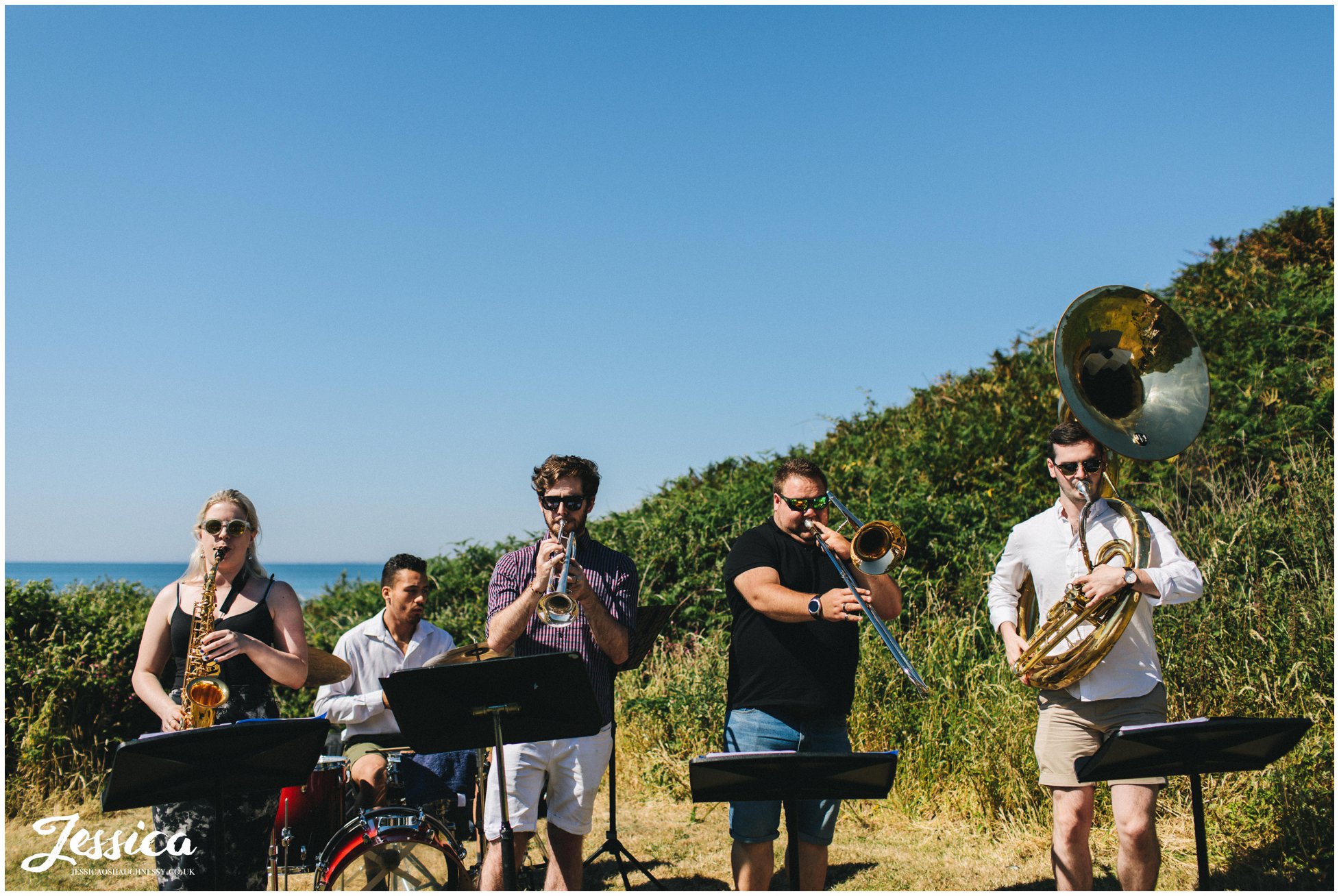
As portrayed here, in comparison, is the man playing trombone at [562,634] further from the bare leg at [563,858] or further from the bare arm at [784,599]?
the bare arm at [784,599]

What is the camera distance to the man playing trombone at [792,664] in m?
4.00

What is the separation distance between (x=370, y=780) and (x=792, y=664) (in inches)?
86.1

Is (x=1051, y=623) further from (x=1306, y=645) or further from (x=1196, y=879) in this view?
(x=1306, y=645)

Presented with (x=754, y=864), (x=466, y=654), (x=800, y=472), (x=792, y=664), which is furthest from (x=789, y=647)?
(x=466, y=654)

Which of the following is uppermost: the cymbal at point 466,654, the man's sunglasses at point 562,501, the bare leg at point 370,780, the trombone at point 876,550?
the man's sunglasses at point 562,501

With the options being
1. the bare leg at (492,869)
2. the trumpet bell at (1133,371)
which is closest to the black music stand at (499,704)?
the bare leg at (492,869)

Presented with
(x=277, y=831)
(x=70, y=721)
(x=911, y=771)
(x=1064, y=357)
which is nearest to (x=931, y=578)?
(x=911, y=771)

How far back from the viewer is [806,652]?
160 inches

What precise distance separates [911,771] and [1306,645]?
2334 millimetres

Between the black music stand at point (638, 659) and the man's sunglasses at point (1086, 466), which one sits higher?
the man's sunglasses at point (1086, 466)

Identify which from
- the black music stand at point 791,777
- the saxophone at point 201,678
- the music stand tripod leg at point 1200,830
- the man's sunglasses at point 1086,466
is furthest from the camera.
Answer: the man's sunglasses at point 1086,466

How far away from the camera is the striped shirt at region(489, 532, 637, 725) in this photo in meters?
4.01

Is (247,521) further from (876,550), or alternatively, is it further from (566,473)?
(876,550)

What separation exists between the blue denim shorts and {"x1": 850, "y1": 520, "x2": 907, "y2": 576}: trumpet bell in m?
0.72
